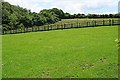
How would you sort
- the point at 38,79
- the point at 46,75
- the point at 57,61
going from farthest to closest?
the point at 57,61, the point at 46,75, the point at 38,79

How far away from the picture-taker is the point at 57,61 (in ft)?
64.7

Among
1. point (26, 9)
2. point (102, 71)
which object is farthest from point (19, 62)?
point (26, 9)

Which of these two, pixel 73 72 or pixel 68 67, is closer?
pixel 73 72

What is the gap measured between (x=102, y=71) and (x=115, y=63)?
2.48m

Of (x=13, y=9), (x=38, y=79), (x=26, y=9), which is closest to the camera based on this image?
(x=38, y=79)

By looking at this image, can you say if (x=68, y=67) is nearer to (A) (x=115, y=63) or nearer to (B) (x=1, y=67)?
(A) (x=115, y=63)

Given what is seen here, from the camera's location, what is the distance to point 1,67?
59.5 feet

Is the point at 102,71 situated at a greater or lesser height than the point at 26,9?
lesser

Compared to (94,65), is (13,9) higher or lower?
higher

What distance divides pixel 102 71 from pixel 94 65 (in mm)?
1992

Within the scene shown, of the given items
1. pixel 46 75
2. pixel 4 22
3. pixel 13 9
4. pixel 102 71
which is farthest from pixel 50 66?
pixel 13 9

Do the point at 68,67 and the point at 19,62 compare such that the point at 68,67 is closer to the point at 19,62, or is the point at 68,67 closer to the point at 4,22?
the point at 19,62

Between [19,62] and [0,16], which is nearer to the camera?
[19,62]

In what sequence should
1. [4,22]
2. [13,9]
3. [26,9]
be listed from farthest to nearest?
[26,9] < [13,9] < [4,22]
